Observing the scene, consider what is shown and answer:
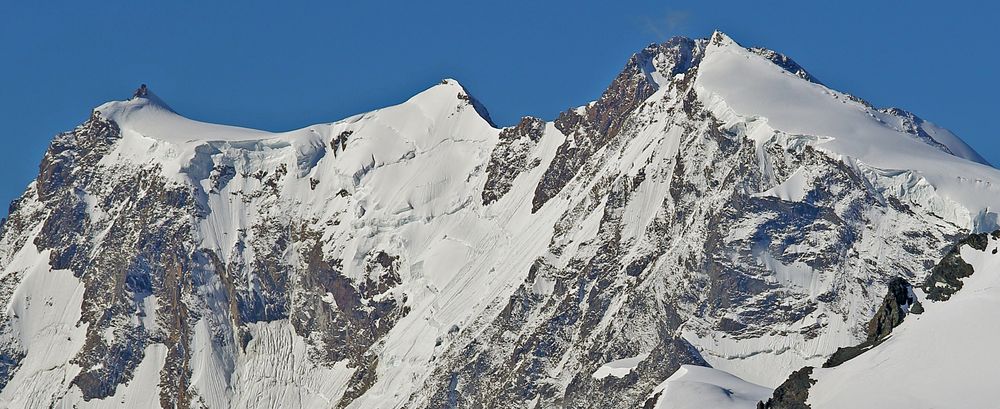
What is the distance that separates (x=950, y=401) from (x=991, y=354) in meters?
6.06

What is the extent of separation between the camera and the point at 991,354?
195 meters

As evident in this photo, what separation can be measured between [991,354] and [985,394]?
20.4 feet

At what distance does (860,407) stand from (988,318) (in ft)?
38.8

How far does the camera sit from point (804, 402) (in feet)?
653

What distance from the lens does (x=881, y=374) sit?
199750 mm

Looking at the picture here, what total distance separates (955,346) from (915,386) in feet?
16.3

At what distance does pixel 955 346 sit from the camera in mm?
198875

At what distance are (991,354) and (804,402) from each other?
13215 mm

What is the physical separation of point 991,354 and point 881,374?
830 centimetres

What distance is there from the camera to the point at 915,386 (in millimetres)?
196000

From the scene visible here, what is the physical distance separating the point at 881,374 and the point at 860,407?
17.4 feet

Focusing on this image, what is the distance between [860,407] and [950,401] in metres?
6.83

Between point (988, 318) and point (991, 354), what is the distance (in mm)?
4946
